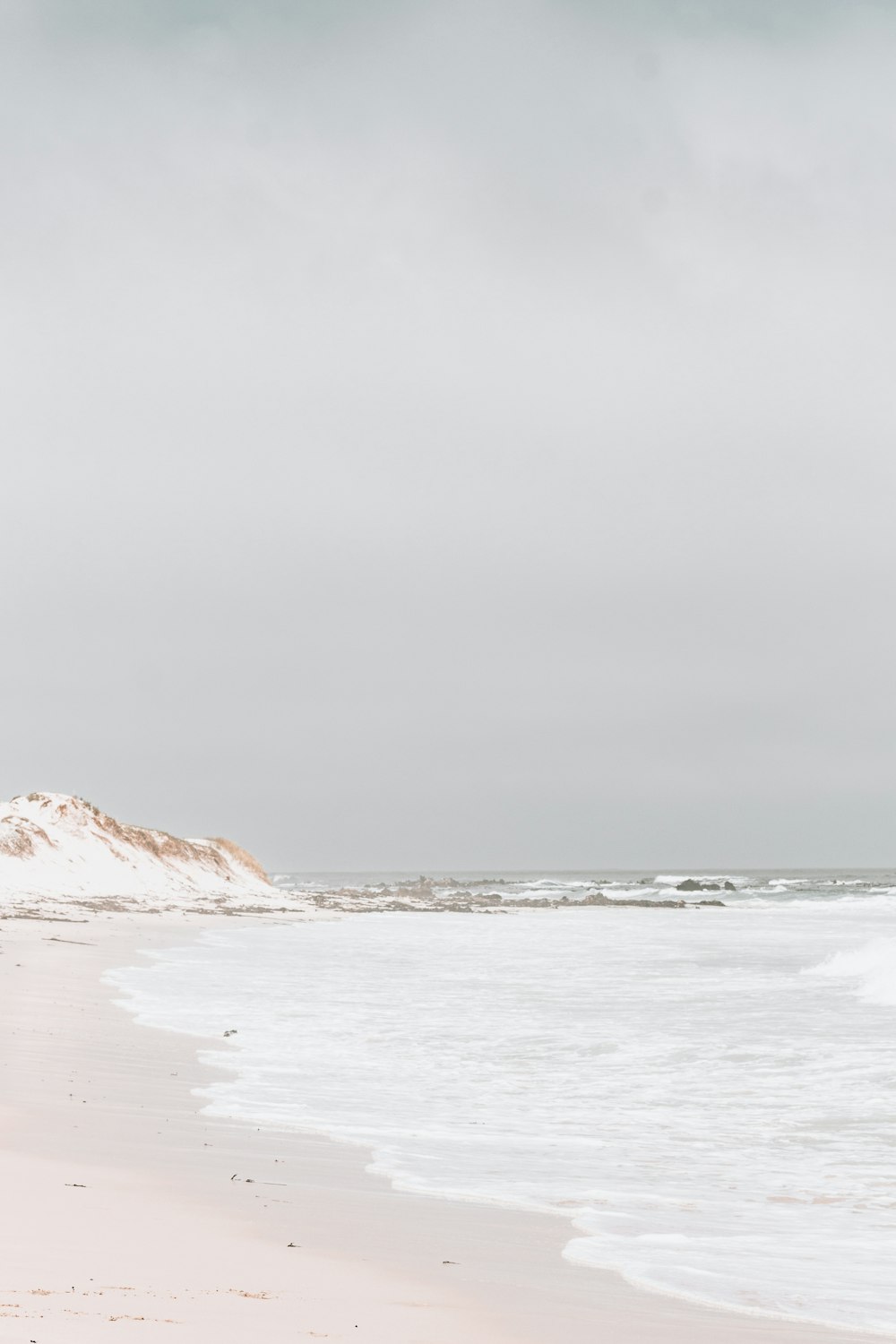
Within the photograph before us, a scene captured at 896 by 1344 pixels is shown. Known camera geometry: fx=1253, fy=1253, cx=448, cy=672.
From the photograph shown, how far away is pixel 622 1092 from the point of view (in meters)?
9.99

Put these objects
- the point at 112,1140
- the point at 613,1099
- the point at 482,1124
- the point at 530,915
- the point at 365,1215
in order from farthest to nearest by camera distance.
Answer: the point at 530,915 → the point at 613,1099 → the point at 482,1124 → the point at 112,1140 → the point at 365,1215

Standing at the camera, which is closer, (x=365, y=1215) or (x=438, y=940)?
(x=365, y=1215)

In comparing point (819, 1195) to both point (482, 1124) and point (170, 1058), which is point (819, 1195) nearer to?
point (482, 1124)

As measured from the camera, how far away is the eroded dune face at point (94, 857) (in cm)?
4553

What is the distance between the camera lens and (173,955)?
2438 cm

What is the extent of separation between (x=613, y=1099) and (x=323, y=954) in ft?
55.1

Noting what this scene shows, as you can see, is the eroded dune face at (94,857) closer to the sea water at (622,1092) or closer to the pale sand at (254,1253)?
the sea water at (622,1092)

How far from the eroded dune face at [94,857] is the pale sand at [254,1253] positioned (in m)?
34.5

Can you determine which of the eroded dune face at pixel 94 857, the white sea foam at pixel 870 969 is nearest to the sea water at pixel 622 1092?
the white sea foam at pixel 870 969

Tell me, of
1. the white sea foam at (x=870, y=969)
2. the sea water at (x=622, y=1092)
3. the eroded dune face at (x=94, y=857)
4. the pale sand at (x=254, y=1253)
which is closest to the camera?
the pale sand at (x=254, y=1253)

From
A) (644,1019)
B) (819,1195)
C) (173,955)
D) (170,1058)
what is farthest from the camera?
(173,955)

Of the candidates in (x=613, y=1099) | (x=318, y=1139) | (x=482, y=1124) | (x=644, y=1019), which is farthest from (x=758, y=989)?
(x=318, y=1139)

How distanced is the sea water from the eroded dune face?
2405 centimetres

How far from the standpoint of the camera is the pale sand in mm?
4074
